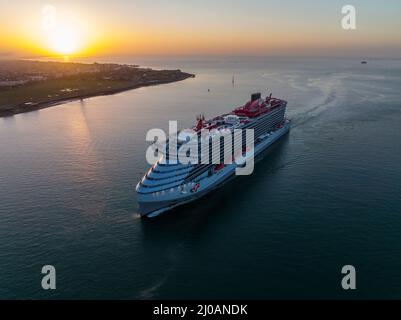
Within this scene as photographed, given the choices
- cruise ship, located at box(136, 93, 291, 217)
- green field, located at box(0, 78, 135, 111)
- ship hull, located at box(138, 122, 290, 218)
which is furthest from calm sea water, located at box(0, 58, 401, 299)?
green field, located at box(0, 78, 135, 111)

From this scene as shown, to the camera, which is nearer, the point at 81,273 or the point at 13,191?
the point at 81,273

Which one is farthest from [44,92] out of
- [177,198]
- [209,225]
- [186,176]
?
[209,225]

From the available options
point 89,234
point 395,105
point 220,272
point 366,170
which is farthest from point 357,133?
point 89,234

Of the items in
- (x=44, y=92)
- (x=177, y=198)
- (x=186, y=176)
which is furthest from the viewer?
(x=44, y=92)

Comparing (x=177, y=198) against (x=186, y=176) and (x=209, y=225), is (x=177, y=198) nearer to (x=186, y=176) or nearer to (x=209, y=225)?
(x=186, y=176)

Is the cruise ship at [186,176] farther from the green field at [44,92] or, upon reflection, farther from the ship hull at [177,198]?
the green field at [44,92]

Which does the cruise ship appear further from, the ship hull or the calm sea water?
the calm sea water

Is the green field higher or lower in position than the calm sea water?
higher
